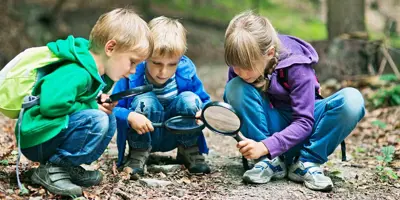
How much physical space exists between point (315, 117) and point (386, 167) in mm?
826

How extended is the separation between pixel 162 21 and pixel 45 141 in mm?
1050

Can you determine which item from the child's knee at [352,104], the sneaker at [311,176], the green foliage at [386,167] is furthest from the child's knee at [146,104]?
the green foliage at [386,167]

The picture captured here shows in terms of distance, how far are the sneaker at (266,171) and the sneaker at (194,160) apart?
338 mm

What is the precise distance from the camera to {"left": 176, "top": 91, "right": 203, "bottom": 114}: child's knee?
3.31m

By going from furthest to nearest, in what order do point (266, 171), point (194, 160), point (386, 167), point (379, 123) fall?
point (379, 123) → point (386, 167) → point (194, 160) → point (266, 171)

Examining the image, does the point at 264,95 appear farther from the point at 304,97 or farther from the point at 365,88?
the point at 365,88

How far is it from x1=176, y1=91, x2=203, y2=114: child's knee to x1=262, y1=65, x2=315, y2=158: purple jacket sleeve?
1.60 feet

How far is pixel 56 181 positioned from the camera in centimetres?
283

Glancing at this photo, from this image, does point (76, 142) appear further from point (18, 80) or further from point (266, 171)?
point (266, 171)

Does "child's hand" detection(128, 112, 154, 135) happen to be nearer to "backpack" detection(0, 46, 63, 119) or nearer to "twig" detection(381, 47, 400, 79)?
"backpack" detection(0, 46, 63, 119)

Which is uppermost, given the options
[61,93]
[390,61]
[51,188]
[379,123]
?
[61,93]

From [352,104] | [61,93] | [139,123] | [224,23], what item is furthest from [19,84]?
[224,23]

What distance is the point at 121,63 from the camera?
2959 mm

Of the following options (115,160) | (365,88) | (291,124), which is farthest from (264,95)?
(365,88)
